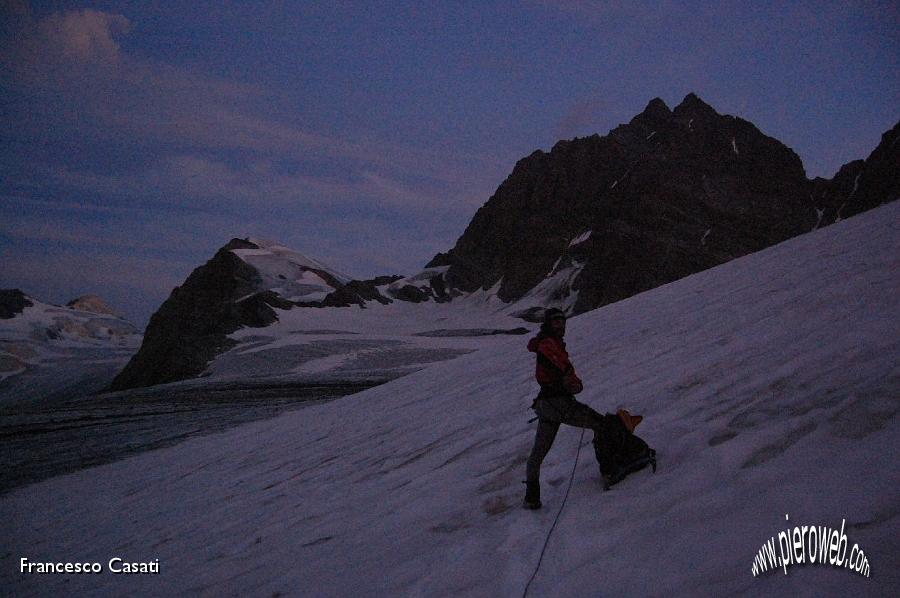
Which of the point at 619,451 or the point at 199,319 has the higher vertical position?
the point at 199,319

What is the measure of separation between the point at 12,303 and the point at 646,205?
408 ft

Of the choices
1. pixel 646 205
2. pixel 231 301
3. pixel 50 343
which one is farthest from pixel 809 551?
pixel 50 343

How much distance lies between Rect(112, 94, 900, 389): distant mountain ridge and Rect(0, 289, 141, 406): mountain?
1000cm

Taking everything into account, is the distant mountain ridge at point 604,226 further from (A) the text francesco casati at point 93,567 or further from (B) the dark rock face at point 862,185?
(A) the text francesco casati at point 93,567

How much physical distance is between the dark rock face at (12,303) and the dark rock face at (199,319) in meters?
64.8

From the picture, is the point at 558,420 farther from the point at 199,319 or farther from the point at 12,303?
the point at 12,303

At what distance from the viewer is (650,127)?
10956 centimetres

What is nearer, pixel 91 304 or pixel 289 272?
pixel 289 272

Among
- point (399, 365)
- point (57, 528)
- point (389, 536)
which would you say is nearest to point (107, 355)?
point (399, 365)

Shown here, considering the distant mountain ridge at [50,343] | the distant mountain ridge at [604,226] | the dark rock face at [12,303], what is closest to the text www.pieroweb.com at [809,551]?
the distant mountain ridge at [604,226]

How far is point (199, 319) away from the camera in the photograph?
58.4m

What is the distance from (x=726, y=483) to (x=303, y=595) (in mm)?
3159

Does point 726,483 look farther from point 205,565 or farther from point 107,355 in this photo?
point 107,355

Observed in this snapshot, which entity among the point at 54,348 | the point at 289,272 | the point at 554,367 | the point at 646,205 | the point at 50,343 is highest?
the point at 646,205
